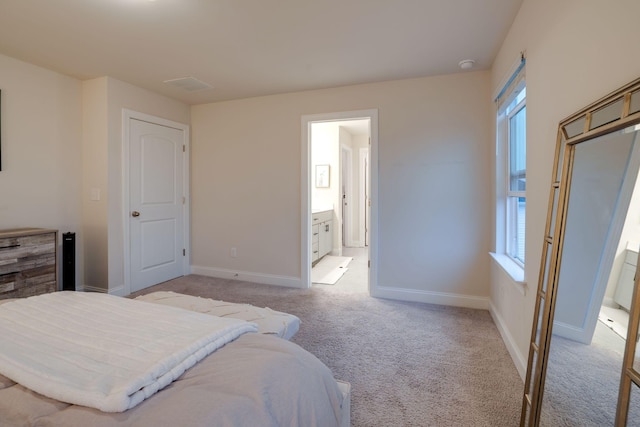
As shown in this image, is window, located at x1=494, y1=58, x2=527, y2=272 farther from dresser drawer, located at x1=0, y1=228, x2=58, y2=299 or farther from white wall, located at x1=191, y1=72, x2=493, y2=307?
dresser drawer, located at x1=0, y1=228, x2=58, y2=299

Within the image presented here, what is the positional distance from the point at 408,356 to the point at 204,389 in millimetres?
1778

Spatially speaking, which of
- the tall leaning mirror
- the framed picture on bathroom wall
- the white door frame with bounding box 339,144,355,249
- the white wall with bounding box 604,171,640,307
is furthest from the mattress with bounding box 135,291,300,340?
the white door frame with bounding box 339,144,355,249

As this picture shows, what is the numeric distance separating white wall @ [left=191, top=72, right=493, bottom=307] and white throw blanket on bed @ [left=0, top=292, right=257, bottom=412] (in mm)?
2536

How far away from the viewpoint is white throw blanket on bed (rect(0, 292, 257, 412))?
30.1 inches

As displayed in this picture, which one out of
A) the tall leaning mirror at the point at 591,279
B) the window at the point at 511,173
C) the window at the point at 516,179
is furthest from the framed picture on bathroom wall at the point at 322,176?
the tall leaning mirror at the point at 591,279

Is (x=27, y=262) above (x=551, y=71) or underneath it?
underneath

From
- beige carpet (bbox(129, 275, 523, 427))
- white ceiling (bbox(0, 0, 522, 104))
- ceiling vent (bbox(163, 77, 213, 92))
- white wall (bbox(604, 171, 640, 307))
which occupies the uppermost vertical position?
white ceiling (bbox(0, 0, 522, 104))

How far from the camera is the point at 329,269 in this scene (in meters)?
4.78

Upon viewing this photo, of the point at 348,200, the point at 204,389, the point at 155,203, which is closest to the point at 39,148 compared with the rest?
the point at 155,203

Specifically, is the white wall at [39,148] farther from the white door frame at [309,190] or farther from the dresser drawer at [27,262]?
the white door frame at [309,190]

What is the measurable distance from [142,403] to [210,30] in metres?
2.51

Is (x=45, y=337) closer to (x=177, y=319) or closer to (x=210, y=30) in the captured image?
(x=177, y=319)

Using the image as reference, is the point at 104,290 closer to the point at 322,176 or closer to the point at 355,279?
the point at 355,279

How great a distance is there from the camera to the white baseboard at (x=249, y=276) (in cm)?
387
